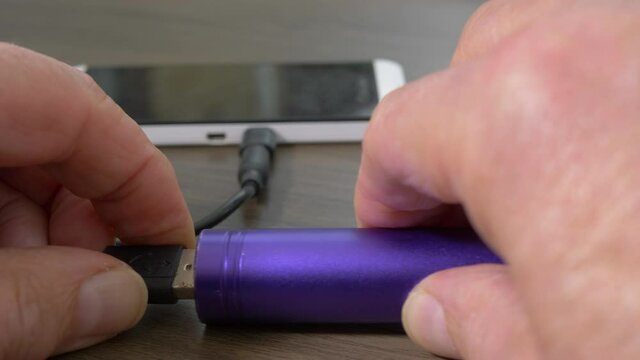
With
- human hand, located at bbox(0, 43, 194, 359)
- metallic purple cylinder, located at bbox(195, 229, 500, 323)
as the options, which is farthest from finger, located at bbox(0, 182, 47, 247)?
metallic purple cylinder, located at bbox(195, 229, 500, 323)

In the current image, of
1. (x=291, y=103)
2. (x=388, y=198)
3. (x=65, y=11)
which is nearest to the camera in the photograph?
(x=388, y=198)

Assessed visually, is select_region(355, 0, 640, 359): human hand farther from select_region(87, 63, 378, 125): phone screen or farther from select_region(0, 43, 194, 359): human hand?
select_region(87, 63, 378, 125): phone screen

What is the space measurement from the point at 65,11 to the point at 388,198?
66 centimetres

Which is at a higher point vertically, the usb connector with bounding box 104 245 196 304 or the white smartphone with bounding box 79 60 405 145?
the white smartphone with bounding box 79 60 405 145

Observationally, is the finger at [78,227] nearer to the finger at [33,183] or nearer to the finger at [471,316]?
the finger at [33,183]

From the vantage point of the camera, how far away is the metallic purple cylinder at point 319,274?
1.15 ft

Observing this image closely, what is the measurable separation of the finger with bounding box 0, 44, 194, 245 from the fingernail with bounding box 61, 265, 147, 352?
5 cm

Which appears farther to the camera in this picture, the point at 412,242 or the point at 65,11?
the point at 65,11

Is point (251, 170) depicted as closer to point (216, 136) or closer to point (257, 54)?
point (216, 136)

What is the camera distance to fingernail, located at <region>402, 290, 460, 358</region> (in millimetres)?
306

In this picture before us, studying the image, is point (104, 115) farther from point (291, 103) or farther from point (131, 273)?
point (291, 103)

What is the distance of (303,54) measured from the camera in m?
0.74

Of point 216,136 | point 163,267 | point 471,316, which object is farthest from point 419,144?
point 216,136

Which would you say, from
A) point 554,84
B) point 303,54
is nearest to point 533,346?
point 554,84
